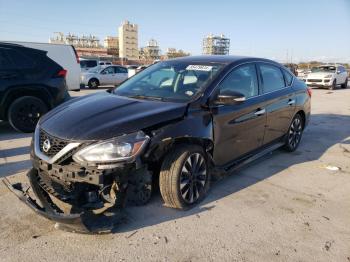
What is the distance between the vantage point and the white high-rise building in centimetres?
11638

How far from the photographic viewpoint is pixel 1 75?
6.81 meters

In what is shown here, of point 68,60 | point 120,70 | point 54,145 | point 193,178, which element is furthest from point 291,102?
point 120,70

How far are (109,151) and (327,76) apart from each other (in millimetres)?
21023

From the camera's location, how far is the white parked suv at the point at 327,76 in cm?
2123

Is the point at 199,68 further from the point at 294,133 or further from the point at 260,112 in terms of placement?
the point at 294,133

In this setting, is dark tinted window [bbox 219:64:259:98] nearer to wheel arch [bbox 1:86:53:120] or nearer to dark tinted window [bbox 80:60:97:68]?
wheel arch [bbox 1:86:53:120]

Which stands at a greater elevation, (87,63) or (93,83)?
(87,63)

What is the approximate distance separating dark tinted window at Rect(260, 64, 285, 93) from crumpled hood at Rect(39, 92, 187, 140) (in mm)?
1845

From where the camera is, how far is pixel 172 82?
4367mm

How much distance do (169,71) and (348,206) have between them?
277cm

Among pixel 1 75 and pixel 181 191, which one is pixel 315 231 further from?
pixel 1 75

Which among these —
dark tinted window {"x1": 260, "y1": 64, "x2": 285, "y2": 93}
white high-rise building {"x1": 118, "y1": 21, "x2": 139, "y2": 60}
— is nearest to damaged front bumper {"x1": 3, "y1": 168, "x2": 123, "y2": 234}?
dark tinted window {"x1": 260, "y1": 64, "x2": 285, "y2": 93}

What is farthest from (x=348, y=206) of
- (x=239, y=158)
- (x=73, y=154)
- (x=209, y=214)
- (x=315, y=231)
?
(x=73, y=154)

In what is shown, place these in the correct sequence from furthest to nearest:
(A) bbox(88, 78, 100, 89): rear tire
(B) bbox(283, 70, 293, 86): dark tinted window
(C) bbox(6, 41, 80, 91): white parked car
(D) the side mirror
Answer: (A) bbox(88, 78, 100, 89): rear tire < (C) bbox(6, 41, 80, 91): white parked car < (B) bbox(283, 70, 293, 86): dark tinted window < (D) the side mirror
